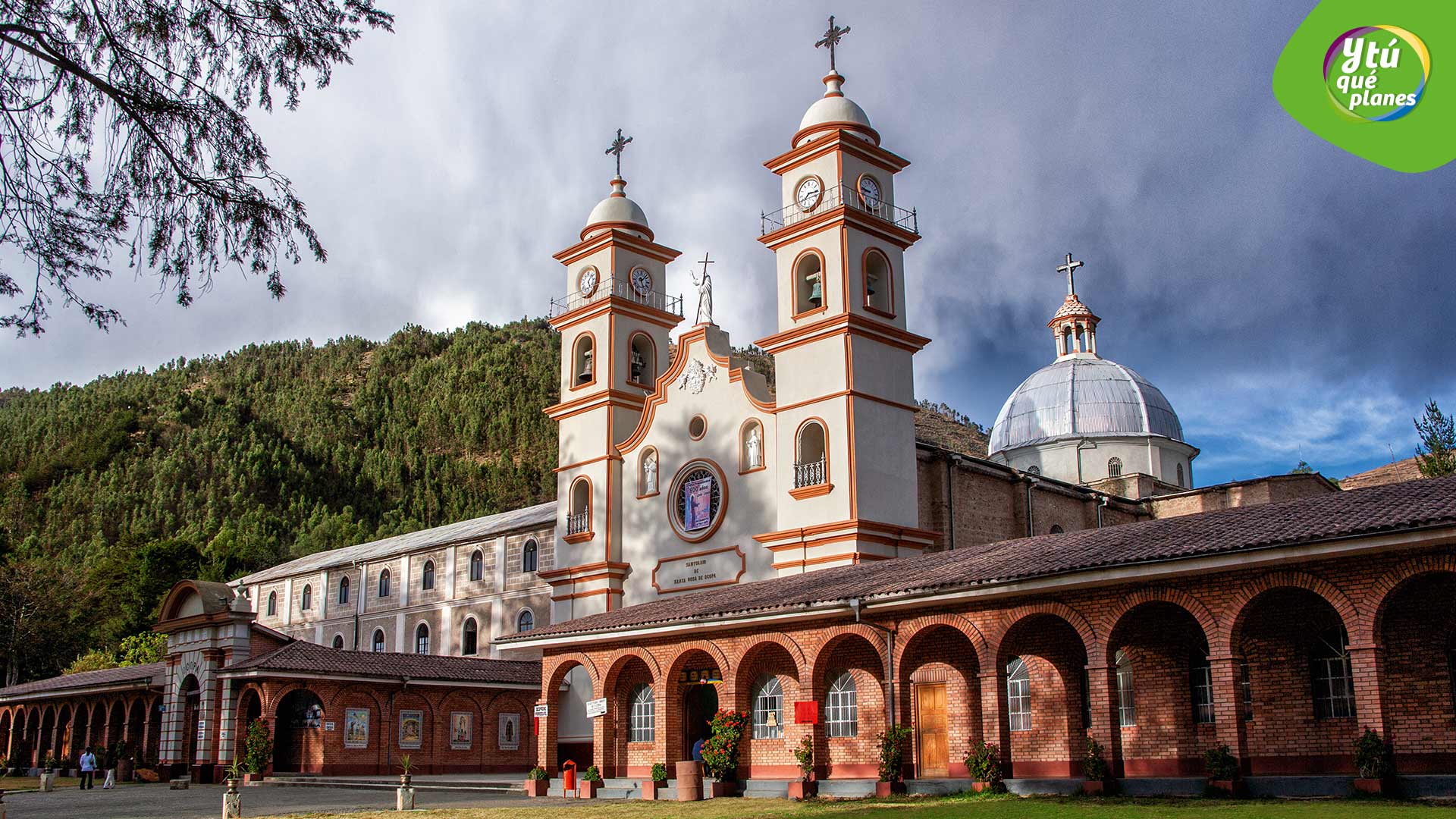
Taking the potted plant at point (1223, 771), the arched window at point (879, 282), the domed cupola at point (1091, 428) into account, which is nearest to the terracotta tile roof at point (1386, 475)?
the domed cupola at point (1091, 428)

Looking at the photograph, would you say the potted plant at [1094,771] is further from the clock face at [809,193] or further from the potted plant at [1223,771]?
the clock face at [809,193]

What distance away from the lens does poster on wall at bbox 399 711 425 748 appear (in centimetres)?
3678

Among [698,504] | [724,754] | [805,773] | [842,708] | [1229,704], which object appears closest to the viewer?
[1229,704]

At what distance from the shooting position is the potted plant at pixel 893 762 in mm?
→ 20438

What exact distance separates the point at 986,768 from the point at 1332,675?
5.28 meters

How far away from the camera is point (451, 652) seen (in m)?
49.4

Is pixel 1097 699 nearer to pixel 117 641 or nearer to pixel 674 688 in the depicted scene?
pixel 674 688

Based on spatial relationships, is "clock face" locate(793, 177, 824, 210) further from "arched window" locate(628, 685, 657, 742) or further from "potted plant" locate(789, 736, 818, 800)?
"potted plant" locate(789, 736, 818, 800)

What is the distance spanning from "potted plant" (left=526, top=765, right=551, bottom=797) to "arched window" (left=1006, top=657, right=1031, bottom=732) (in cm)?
1120

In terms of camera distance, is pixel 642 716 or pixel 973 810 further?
pixel 642 716

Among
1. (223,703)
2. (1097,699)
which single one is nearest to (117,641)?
(223,703)

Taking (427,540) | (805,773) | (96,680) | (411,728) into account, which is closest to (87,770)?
(411,728)

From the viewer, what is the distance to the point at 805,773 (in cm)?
2217

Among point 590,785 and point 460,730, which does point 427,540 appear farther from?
point 590,785
